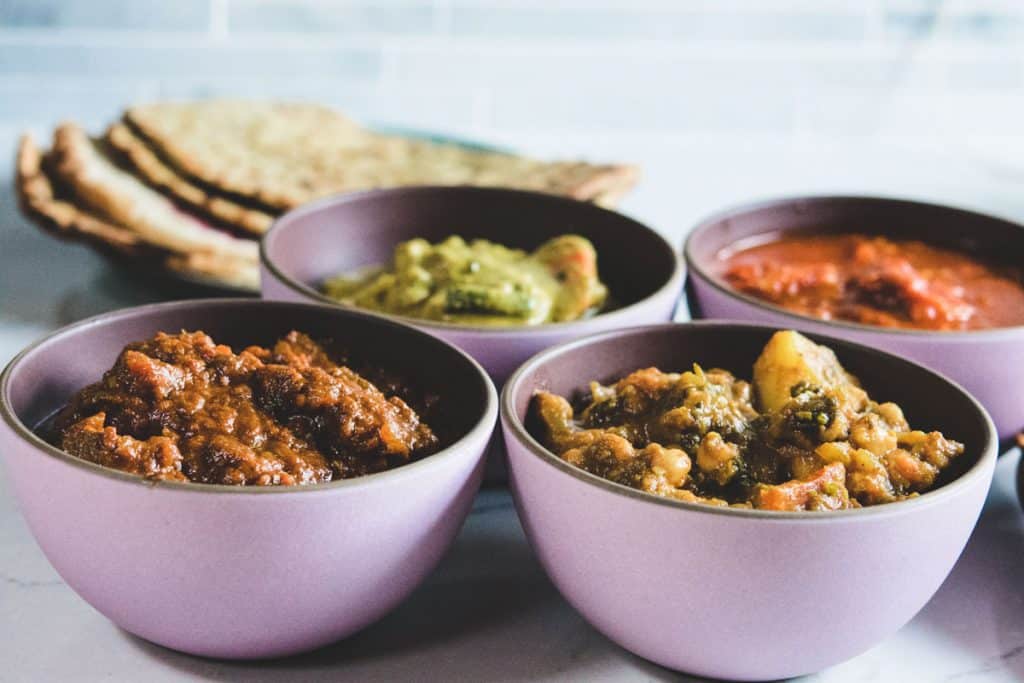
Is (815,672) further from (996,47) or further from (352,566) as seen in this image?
(996,47)

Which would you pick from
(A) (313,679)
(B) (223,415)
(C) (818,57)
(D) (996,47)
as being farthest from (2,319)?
(D) (996,47)

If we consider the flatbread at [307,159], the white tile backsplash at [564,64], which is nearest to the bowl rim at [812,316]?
the flatbread at [307,159]

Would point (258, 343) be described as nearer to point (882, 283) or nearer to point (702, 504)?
point (702, 504)

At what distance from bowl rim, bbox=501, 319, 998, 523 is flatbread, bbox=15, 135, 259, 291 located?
0.71 m

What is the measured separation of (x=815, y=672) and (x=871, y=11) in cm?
262

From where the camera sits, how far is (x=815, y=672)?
1.29m

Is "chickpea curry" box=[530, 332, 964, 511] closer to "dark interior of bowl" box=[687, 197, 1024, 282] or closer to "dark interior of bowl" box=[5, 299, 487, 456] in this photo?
"dark interior of bowl" box=[5, 299, 487, 456]

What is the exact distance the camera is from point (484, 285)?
1718 mm

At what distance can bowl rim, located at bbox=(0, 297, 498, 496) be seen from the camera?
114cm

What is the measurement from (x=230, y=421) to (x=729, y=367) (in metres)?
0.61

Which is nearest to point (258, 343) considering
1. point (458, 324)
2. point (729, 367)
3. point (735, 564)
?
point (458, 324)

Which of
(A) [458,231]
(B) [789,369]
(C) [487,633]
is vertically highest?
(B) [789,369]

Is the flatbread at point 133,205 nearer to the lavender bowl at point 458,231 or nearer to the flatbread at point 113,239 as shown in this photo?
the flatbread at point 113,239

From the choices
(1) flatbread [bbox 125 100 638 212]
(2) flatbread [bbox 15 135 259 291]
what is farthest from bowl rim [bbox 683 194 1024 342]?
(2) flatbread [bbox 15 135 259 291]
